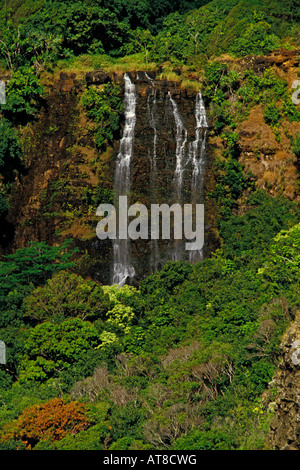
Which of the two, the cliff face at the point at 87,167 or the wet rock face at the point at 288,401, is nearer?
the wet rock face at the point at 288,401

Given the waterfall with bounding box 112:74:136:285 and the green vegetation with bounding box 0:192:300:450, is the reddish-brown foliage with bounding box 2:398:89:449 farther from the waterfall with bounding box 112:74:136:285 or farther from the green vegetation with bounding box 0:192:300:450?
the waterfall with bounding box 112:74:136:285

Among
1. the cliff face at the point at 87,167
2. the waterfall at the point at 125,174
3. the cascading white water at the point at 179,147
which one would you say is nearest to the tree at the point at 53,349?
the cliff face at the point at 87,167

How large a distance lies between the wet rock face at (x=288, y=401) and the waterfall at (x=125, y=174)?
17331 millimetres

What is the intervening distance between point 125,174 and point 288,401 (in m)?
22.2

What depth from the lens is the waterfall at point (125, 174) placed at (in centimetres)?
4403

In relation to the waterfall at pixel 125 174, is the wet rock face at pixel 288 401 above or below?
below

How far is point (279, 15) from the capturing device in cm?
5203

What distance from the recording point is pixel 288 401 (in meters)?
26.0

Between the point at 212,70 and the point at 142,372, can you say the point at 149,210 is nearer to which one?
the point at 212,70

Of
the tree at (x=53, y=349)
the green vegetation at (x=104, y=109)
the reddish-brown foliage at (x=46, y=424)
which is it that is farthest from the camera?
the green vegetation at (x=104, y=109)

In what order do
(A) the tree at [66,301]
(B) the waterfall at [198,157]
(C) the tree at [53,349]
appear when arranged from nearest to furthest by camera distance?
(C) the tree at [53,349] → (A) the tree at [66,301] → (B) the waterfall at [198,157]

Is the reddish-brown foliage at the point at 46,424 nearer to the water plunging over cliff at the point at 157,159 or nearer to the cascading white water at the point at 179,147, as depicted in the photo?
the water plunging over cliff at the point at 157,159

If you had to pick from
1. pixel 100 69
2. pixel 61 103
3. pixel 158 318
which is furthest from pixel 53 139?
pixel 158 318

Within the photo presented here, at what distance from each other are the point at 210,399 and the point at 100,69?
79.0ft
